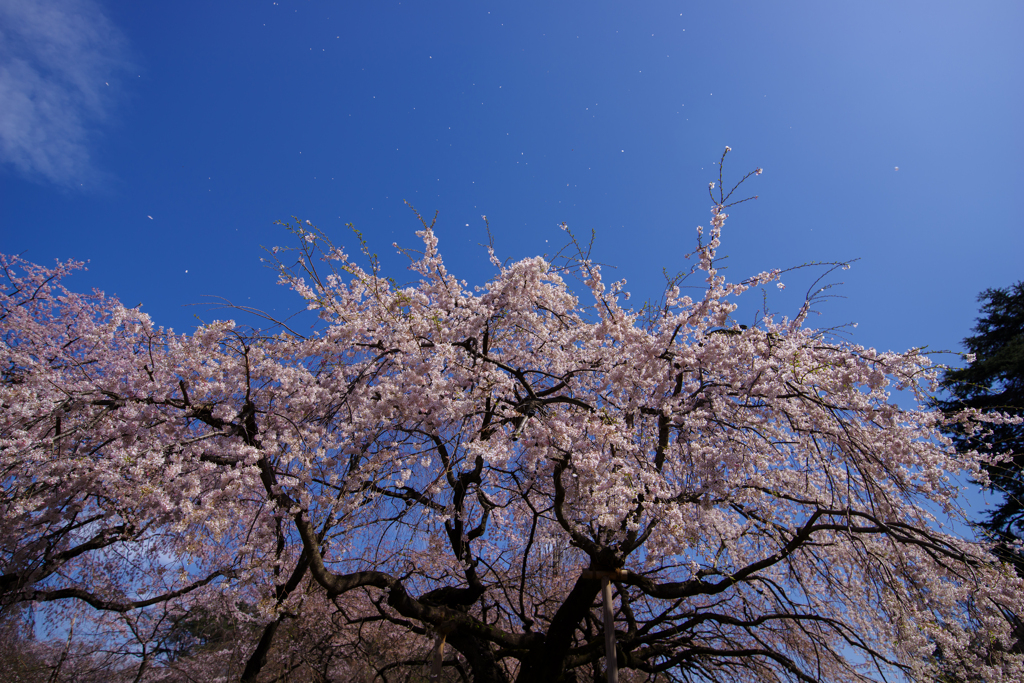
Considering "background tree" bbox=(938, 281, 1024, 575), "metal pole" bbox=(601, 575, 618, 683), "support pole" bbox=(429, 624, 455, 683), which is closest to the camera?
"metal pole" bbox=(601, 575, 618, 683)

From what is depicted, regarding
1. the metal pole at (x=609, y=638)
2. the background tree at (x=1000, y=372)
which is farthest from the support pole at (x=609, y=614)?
the background tree at (x=1000, y=372)

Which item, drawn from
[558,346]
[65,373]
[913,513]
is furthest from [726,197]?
[65,373]

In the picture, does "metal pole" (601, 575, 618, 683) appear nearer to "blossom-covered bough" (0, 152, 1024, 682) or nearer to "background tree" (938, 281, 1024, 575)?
"blossom-covered bough" (0, 152, 1024, 682)

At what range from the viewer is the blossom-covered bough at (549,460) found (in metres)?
4.01

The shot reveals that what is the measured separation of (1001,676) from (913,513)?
5.61ft

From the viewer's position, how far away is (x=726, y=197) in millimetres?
4133

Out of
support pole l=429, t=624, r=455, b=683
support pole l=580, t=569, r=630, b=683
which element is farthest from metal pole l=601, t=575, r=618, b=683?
support pole l=429, t=624, r=455, b=683

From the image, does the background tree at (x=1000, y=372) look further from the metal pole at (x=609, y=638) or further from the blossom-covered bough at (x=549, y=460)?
the metal pole at (x=609, y=638)

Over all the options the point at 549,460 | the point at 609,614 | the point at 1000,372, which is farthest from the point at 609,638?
the point at 1000,372

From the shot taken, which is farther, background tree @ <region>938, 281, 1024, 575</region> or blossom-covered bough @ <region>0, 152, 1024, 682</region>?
background tree @ <region>938, 281, 1024, 575</region>

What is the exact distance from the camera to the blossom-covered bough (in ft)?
13.1

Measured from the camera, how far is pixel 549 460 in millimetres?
4484

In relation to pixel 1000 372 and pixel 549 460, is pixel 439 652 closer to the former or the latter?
pixel 549 460

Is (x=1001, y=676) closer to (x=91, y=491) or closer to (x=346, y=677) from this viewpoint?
(x=346, y=677)
